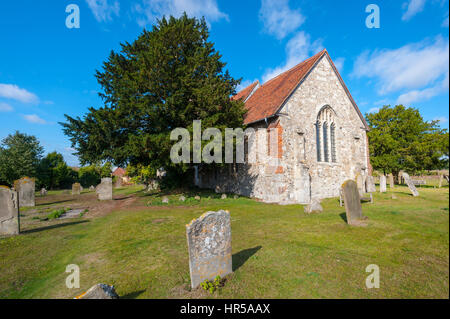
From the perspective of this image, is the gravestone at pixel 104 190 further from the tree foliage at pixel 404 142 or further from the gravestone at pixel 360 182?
the tree foliage at pixel 404 142

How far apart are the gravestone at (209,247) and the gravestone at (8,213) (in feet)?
25.7

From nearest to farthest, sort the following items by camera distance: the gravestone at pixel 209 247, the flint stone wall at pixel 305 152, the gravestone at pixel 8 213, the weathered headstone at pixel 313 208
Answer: the gravestone at pixel 209 247 < the gravestone at pixel 8 213 < the weathered headstone at pixel 313 208 < the flint stone wall at pixel 305 152

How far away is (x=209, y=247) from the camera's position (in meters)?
4.02

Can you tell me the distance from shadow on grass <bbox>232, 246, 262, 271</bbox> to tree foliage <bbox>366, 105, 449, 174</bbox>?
32232mm

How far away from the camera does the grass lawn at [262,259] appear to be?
358 cm

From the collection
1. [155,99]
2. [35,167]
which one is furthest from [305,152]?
[35,167]

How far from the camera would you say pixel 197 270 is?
383 centimetres

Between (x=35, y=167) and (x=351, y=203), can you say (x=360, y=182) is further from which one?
(x=35, y=167)

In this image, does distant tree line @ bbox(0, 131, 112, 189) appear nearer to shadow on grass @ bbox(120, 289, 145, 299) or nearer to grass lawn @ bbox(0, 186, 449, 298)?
grass lawn @ bbox(0, 186, 449, 298)

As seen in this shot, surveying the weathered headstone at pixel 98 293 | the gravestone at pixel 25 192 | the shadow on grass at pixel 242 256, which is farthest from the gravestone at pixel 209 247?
the gravestone at pixel 25 192

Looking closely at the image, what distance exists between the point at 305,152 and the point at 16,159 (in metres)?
38.3
